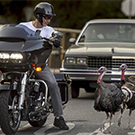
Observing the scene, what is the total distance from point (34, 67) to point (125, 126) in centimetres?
212

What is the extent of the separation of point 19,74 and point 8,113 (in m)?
0.54

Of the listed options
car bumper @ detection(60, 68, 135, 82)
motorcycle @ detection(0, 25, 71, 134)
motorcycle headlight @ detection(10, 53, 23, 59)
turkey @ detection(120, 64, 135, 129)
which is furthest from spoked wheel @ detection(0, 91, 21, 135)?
car bumper @ detection(60, 68, 135, 82)

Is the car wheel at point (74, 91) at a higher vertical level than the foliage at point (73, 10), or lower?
lower

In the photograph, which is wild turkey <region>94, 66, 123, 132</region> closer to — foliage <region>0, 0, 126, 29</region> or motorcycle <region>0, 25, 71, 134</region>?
motorcycle <region>0, 25, 71, 134</region>

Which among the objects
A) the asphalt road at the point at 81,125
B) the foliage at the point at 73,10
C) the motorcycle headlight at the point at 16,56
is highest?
the foliage at the point at 73,10

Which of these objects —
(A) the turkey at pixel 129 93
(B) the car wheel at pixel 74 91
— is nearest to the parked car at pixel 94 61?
(B) the car wheel at pixel 74 91

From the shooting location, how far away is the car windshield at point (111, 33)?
14984mm

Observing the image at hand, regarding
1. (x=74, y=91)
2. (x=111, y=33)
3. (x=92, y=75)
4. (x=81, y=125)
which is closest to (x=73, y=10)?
(x=111, y=33)

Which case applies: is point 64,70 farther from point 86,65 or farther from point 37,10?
point 37,10

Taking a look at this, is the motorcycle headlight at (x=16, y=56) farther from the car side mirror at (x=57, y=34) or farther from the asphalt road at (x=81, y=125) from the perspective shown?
the asphalt road at (x=81, y=125)

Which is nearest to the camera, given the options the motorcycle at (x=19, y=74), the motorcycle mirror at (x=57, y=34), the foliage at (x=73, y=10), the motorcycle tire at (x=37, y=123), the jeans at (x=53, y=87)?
the motorcycle at (x=19, y=74)

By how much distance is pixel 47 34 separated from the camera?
8766 millimetres

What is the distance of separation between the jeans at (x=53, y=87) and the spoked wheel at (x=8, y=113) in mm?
613

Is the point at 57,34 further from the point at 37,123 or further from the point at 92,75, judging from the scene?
the point at 92,75
